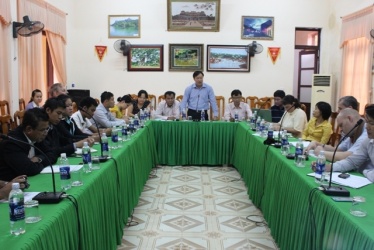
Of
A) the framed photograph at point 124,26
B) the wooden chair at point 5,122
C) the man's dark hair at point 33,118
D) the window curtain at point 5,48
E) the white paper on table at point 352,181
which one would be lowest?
the white paper on table at point 352,181

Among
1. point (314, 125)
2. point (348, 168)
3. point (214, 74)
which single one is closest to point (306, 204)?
point (348, 168)

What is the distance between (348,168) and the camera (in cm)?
232

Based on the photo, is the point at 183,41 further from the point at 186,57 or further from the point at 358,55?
the point at 358,55

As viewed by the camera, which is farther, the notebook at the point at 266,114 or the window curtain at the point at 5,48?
the notebook at the point at 266,114

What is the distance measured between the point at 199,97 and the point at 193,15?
2.58 metres

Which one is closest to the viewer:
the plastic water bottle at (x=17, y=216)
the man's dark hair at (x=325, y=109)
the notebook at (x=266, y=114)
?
the plastic water bottle at (x=17, y=216)

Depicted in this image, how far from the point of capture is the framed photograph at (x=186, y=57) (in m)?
7.50

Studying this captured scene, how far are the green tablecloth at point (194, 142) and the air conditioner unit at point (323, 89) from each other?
3.12m

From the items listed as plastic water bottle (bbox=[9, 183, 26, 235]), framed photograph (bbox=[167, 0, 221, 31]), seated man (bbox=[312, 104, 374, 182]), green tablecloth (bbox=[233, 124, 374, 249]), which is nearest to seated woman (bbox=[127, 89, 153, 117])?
framed photograph (bbox=[167, 0, 221, 31])

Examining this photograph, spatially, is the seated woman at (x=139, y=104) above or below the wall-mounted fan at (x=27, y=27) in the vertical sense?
below

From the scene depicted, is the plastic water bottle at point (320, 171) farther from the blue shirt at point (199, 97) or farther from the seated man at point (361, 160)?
the blue shirt at point (199, 97)

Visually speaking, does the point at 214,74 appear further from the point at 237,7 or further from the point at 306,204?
Result: the point at 306,204

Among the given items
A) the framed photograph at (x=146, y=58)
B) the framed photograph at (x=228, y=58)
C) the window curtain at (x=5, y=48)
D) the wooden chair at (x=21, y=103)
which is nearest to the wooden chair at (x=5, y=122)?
the window curtain at (x=5, y=48)

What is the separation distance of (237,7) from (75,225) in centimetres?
674
